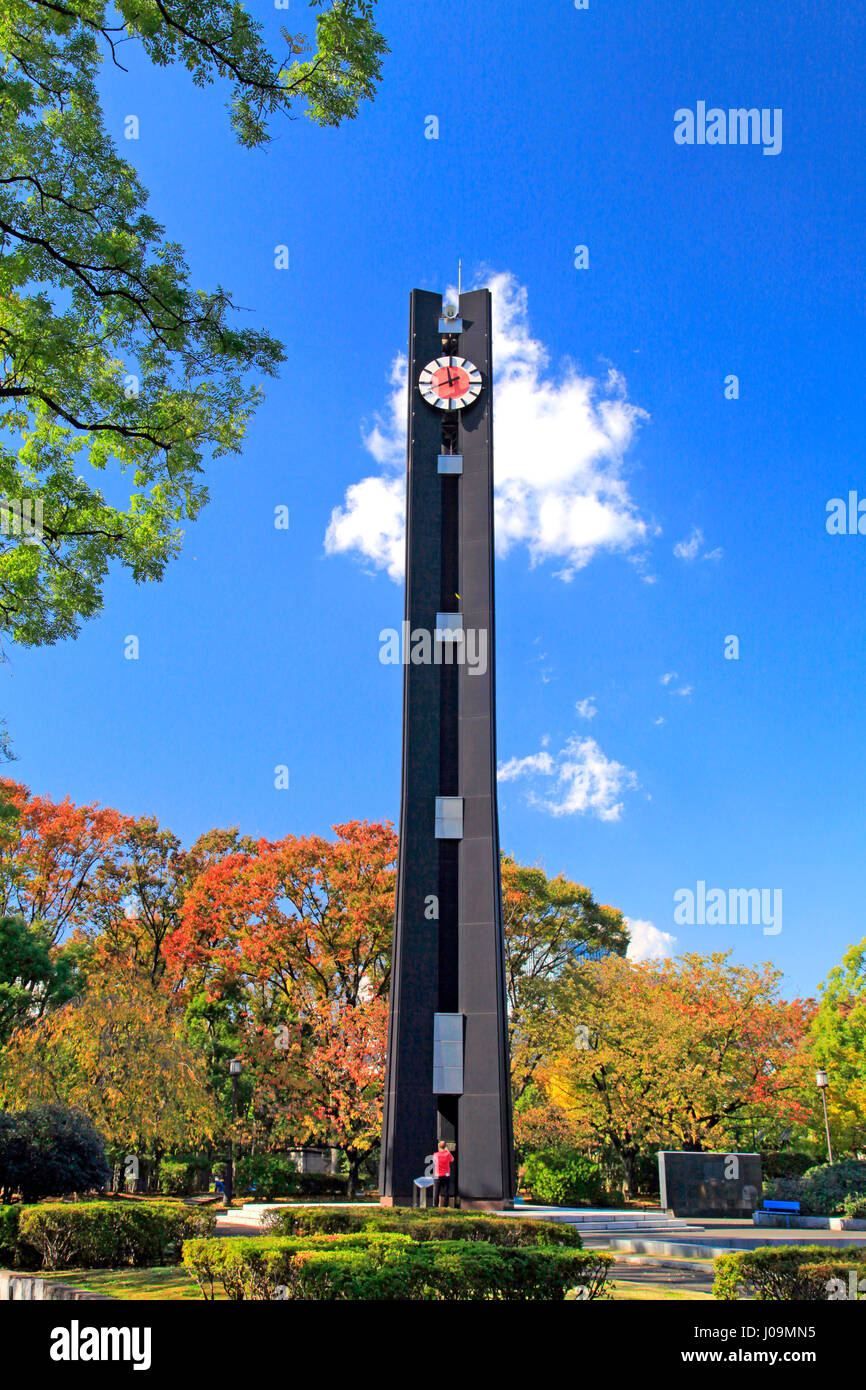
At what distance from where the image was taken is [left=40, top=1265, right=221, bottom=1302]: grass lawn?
9.14 meters

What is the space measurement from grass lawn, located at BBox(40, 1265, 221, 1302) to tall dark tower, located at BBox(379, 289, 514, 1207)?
8.56 metres

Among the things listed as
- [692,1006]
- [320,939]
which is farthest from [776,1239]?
[320,939]

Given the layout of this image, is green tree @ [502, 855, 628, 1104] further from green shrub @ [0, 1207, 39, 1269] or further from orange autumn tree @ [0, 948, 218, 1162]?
green shrub @ [0, 1207, 39, 1269]

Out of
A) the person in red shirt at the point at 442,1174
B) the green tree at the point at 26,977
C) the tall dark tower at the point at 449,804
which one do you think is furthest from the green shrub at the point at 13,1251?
the green tree at the point at 26,977

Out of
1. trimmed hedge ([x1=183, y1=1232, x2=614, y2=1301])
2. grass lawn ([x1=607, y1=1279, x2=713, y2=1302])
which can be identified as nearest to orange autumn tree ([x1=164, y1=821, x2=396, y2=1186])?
grass lawn ([x1=607, y1=1279, x2=713, y2=1302])

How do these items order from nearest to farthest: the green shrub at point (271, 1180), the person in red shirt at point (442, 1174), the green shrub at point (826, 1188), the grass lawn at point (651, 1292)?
the grass lawn at point (651, 1292) < the person in red shirt at point (442, 1174) < the green shrub at point (826, 1188) < the green shrub at point (271, 1180)

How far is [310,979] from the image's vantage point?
28.3m

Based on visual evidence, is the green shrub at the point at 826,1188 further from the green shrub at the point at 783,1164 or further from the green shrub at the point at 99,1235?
the green shrub at the point at 99,1235

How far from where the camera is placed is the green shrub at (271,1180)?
25547 millimetres

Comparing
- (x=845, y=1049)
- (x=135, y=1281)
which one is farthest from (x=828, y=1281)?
(x=845, y=1049)

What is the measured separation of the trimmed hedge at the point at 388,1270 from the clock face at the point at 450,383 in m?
20.5

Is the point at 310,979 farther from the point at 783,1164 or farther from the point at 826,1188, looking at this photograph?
the point at 783,1164

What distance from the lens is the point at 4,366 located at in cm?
1042
